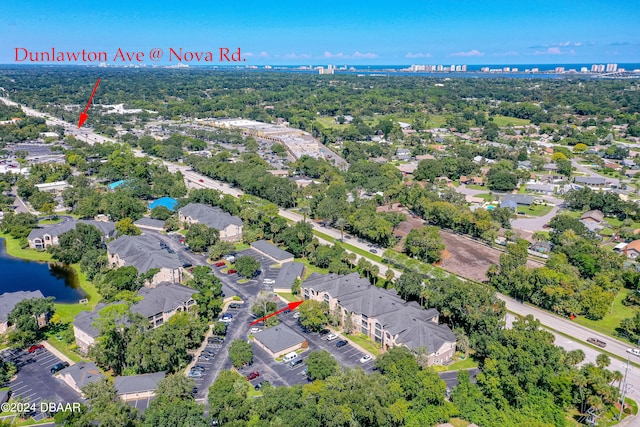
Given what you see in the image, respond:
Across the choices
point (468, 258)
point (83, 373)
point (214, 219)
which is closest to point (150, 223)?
point (214, 219)

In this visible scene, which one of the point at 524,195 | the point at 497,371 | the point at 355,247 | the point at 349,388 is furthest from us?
the point at 524,195

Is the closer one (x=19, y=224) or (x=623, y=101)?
(x=19, y=224)

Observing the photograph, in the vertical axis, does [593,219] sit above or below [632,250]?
above

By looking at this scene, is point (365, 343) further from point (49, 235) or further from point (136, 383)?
point (49, 235)

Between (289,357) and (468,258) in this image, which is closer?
(289,357)

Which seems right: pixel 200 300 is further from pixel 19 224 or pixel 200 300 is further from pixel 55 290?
pixel 19 224

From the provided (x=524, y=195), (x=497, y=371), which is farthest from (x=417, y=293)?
(x=524, y=195)
